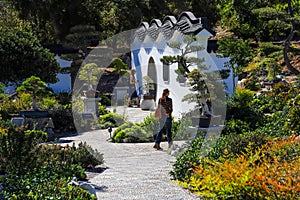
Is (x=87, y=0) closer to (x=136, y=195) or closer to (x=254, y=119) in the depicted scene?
(x=254, y=119)

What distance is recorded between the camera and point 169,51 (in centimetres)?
1689

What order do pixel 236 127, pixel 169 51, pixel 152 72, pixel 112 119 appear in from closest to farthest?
1. pixel 236 127
2. pixel 112 119
3. pixel 169 51
4. pixel 152 72

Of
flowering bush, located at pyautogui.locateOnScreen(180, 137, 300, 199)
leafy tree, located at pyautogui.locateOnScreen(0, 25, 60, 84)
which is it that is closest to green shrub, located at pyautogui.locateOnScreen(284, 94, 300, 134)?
flowering bush, located at pyautogui.locateOnScreen(180, 137, 300, 199)

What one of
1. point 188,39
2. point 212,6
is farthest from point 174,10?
point 188,39

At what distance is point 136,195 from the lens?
689 centimetres

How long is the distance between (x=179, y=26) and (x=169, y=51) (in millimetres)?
1307

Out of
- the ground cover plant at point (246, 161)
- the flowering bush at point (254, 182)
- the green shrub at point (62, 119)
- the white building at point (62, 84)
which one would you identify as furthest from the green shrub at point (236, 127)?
the white building at point (62, 84)

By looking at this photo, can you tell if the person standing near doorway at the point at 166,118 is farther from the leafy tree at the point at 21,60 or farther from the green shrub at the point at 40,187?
the leafy tree at the point at 21,60

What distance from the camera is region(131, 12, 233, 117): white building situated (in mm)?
14672

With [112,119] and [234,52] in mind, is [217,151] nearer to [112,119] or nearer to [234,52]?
[234,52]

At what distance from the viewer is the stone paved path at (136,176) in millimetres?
6891

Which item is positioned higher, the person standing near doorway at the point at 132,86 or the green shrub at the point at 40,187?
the person standing near doorway at the point at 132,86

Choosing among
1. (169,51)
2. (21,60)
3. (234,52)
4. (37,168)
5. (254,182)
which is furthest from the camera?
(21,60)

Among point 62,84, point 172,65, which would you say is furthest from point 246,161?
point 62,84
